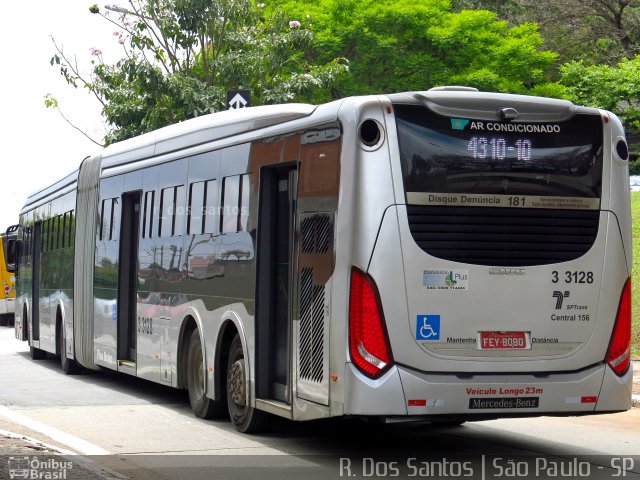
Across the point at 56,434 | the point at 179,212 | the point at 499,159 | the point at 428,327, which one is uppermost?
the point at 499,159

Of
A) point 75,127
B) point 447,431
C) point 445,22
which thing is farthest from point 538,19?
point 447,431

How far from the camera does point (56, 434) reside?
12.4m

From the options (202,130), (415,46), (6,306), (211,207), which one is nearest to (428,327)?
(211,207)

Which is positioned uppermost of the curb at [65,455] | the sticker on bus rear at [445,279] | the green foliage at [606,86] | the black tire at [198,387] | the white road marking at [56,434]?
the green foliage at [606,86]

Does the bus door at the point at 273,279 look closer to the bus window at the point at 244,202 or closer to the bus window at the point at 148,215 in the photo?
the bus window at the point at 244,202

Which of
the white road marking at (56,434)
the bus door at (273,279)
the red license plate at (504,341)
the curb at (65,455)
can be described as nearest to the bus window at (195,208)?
the bus door at (273,279)

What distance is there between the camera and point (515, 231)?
10.3 metres

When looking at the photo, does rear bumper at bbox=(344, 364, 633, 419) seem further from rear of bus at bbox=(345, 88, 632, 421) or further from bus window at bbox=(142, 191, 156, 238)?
bus window at bbox=(142, 191, 156, 238)

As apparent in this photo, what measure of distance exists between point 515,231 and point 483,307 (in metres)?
0.69

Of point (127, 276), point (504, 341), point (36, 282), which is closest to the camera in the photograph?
point (504, 341)

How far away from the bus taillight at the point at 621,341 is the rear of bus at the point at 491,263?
13 mm

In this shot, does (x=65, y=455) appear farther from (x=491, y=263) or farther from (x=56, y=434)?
(x=491, y=263)

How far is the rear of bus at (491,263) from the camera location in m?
9.82

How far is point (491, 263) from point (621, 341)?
1.37m
